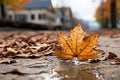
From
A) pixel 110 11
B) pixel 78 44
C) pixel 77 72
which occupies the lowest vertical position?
pixel 77 72

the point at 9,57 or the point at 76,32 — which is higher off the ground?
the point at 76,32

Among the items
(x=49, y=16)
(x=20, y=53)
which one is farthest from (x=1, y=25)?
(x=49, y=16)

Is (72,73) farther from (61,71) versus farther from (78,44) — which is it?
(78,44)

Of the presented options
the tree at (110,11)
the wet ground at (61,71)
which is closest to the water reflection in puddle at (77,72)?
the wet ground at (61,71)

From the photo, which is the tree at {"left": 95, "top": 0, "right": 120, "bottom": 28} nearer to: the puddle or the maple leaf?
the maple leaf

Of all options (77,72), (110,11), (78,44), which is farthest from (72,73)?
(110,11)

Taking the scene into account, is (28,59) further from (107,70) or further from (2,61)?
(107,70)
